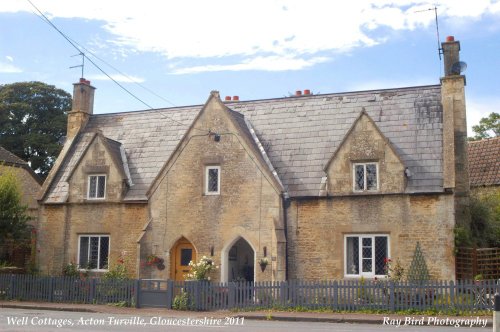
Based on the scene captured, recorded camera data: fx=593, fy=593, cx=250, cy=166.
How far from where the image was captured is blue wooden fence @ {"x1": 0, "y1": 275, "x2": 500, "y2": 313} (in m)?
19.3

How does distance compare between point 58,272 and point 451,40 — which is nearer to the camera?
point 451,40

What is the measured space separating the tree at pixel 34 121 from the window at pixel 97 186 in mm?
27478

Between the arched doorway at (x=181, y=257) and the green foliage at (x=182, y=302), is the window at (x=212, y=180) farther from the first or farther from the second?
the green foliage at (x=182, y=302)

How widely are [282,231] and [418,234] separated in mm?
5231

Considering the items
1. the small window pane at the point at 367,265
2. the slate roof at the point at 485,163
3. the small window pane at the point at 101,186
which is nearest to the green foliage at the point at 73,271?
→ the small window pane at the point at 101,186

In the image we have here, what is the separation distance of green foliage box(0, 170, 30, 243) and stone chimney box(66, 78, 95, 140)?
5.10m

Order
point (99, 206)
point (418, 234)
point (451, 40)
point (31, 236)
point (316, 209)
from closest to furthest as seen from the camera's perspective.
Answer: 1. point (418, 234)
2. point (316, 209)
3. point (451, 40)
4. point (99, 206)
5. point (31, 236)

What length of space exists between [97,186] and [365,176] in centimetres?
1256

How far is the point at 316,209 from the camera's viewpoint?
2402cm

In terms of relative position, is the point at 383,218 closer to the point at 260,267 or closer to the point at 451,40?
the point at 260,267

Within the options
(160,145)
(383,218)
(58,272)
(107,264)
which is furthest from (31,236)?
(383,218)

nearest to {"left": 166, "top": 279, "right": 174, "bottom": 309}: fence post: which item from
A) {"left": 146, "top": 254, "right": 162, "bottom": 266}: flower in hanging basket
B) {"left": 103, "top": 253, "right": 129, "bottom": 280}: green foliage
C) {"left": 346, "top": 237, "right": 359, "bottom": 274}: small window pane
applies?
{"left": 146, "top": 254, "right": 162, "bottom": 266}: flower in hanging basket

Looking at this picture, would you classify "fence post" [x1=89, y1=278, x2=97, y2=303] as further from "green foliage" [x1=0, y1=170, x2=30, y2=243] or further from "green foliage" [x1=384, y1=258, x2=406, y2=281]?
"green foliage" [x1=384, y1=258, x2=406, y2=281]

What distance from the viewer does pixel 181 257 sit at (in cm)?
2603
